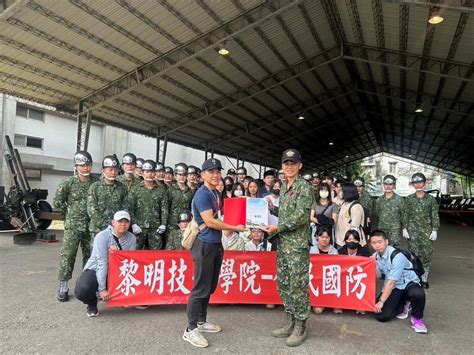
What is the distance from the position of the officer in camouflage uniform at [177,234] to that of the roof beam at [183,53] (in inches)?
211

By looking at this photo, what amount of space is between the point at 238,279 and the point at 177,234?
1294mm

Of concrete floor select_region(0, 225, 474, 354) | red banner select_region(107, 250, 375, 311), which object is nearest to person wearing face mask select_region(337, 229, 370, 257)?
red banner select_region(107, 250, 375, 311)

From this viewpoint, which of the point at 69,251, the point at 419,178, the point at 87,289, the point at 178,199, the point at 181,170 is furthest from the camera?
the point at 419,178

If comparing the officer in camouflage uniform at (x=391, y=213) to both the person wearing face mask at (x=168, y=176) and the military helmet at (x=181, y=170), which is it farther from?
the person wearing face mask at (x=168, y=176)

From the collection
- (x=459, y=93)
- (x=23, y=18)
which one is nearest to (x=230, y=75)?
(x=23, y=18)

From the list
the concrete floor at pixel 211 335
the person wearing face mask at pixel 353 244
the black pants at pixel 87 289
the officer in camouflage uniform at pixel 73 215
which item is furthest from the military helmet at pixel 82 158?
the person wearing face mask at pixel 353 244

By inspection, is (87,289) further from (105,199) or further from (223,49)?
(223,49)

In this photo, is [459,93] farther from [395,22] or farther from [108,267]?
[108,267]

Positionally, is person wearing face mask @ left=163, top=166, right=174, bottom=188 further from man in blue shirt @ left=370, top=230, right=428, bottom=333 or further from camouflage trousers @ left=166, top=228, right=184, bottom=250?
man in blue shirt @ left=370, top=230, right=428, bottom=333

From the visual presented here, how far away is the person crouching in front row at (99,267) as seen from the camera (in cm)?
398

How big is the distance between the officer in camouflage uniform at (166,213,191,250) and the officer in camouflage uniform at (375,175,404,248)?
3.21 metres

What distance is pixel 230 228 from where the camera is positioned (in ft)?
11.2

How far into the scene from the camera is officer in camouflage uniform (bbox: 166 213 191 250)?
520 cm

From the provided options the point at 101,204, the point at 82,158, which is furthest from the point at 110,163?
the point at 101,204
